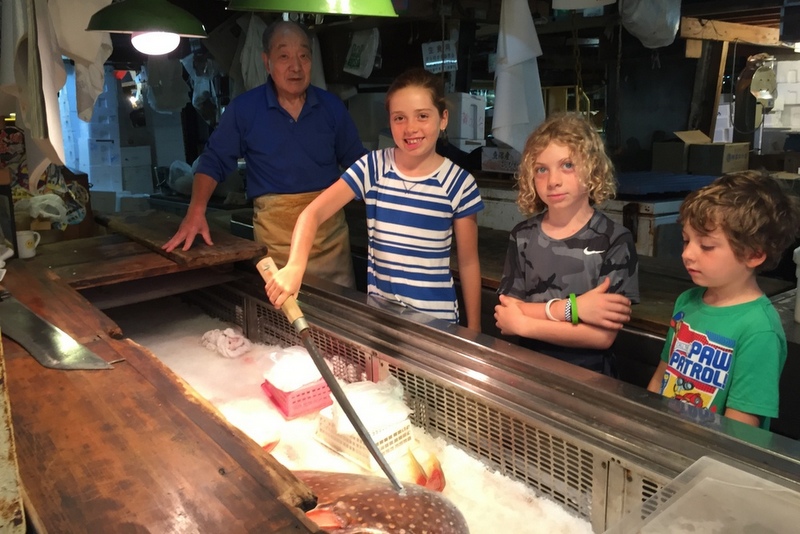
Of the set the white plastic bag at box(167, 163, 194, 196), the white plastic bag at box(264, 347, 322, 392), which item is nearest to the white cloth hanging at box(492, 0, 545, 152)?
the white plastic bag at box(264, 347, 322, 392)

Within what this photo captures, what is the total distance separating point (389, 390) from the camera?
1802mm

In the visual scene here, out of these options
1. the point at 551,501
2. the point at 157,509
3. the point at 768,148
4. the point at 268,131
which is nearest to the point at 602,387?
the point at 551,501

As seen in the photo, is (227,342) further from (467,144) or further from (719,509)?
(467,144)

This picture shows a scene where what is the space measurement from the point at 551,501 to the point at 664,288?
1580mm

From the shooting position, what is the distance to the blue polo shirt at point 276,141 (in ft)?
9.87

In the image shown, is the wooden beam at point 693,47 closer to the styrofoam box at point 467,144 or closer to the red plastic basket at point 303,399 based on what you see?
the styrofoam box at point 467,144

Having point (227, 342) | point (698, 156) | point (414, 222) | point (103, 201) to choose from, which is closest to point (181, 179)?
point (103, 201)

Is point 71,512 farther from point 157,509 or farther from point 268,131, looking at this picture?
point 268,131

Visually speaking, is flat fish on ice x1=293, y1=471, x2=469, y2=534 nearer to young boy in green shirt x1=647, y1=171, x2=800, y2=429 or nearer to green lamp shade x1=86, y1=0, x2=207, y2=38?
young boy in green shirt x1=647, y1=171, x2=800, y2=429

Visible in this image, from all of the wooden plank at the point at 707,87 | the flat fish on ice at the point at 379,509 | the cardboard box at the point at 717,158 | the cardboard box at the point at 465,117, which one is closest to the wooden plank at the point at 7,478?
the flat fish on ice at the point at 379,509

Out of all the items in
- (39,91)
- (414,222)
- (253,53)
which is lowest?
(414,222)

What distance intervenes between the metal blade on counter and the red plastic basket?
544 millimetres

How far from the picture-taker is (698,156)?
582cm

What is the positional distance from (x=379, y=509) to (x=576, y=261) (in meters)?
0.97
